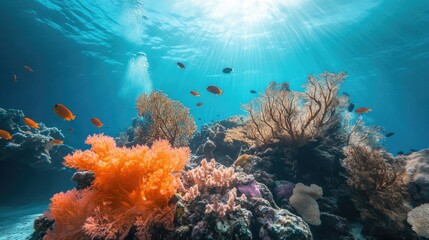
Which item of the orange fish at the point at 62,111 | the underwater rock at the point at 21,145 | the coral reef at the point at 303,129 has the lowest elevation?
the coral reef at the point at 303,129

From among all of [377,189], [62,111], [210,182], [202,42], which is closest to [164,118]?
[62,111]

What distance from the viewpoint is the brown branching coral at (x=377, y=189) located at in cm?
445

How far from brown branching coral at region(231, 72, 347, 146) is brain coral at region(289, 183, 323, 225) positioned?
1.58 m

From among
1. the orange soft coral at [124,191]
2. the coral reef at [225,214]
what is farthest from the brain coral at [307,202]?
the orange soft coral at [124,191]

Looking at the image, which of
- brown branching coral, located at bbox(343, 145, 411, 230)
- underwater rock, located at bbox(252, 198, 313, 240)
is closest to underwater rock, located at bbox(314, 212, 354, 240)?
brown branching coral, located at bbox(343, 145, 411, 230)

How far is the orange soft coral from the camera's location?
3.08 meters

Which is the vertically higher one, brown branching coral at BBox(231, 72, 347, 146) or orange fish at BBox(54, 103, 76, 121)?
orange fish at BBox(54, 103, 76, 121)

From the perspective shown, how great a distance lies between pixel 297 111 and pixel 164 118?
4.10 m

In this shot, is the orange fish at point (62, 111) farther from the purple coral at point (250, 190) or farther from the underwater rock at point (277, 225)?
the underwater rock at point (277, 225)

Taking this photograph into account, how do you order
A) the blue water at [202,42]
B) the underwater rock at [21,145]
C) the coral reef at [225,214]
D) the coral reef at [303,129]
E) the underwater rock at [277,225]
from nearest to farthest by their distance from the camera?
the coral reef at [225,214], the underwater rock at [277,225], the coral reef at [303,129], the underwater rock at [21,145], the blue water at [202,42]

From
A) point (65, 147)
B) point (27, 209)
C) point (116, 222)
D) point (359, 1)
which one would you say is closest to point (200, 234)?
point (116, 222)

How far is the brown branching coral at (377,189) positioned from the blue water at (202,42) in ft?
56.0

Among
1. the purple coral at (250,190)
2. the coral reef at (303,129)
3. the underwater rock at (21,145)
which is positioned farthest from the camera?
the underwater rock at (21,145)

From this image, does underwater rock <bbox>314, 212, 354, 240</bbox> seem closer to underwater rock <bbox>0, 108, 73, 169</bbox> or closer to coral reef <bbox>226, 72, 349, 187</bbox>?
coral reef <bbox>226, 72, 349, 187</bbox>
